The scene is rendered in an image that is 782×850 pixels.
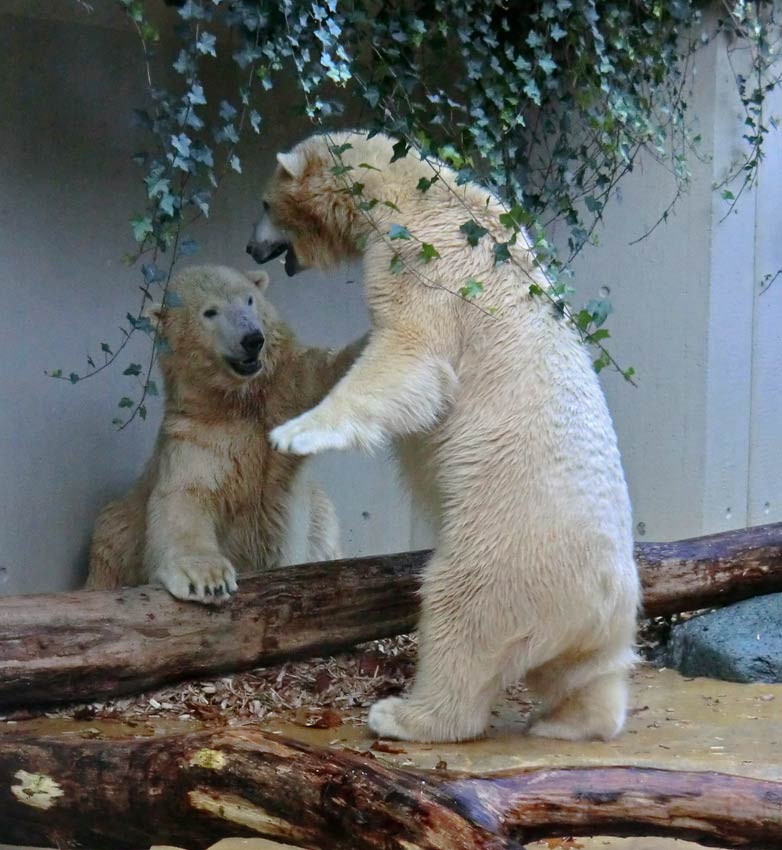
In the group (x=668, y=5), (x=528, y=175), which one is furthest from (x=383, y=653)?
(x=668, y=5)

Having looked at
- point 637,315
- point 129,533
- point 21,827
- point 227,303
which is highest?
point 637,315

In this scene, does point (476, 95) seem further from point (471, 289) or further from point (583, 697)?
point (583, 697)

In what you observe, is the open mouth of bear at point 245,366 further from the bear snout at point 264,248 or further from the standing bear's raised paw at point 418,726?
the standing bear's raised paw at point 418,726

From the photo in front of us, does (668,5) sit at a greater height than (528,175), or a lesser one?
greater

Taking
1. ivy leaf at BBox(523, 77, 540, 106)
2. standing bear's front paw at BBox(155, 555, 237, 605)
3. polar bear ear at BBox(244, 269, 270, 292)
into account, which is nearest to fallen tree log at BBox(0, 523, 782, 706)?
standing bear's front paw at BBox(155, 555, 237, 605)

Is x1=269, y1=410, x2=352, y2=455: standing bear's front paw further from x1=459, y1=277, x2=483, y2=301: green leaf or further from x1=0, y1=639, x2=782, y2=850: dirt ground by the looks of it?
x1=0, y1=639, x2=782, y2=850: dirt ground

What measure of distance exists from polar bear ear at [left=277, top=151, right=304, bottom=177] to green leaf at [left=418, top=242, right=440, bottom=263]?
26.2 inches

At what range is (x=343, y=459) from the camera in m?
5.85

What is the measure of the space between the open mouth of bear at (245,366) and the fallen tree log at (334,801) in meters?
1.98

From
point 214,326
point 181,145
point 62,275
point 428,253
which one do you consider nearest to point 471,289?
point 428,253

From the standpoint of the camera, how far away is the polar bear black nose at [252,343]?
432 centimetres

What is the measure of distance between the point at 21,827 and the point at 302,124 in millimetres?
3771

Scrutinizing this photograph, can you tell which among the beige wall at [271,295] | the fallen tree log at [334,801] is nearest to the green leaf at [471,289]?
the fallen tree log at [334,801]

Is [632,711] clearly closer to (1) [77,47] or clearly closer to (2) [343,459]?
(2) [343,459]
